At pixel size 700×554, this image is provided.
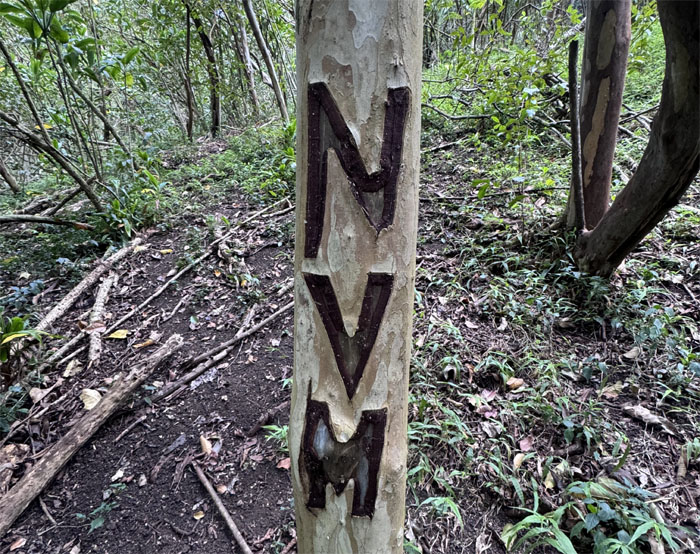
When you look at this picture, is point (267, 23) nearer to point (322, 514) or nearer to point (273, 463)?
point (273, 463)

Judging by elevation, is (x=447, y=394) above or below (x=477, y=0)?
below

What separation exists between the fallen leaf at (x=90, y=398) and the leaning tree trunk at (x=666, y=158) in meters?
3.43

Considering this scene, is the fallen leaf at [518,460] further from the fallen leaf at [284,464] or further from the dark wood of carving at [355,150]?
the dark wood of carving at [355,150]

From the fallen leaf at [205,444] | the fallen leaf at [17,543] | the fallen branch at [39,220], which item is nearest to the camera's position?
the fallen leaf at [17,543]

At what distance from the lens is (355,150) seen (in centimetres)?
94

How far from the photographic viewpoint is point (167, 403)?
2.30m

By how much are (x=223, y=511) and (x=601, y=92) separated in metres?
3.55

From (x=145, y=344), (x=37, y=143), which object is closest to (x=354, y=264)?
(x=145, y=344)

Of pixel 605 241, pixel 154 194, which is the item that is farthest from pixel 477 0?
pixel 154 194

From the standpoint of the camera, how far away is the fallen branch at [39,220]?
3.13 meters

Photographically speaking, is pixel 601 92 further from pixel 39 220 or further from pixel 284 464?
pixel 39 220

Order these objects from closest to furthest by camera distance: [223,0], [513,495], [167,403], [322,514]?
[322,514], [513,495], [167,403], [223,0]

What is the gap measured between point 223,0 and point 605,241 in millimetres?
6578

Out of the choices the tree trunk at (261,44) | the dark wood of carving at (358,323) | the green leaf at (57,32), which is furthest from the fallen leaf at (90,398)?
the tree trunk at (261,44)
